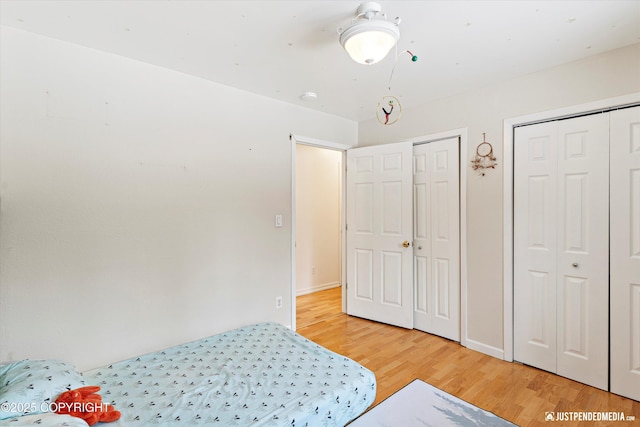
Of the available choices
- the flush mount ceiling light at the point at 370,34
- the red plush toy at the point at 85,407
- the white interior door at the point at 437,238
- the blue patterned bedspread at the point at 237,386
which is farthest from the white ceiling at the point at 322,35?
the blue patterned bedspread at the point at 237,386

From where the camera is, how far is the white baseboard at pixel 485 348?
268cm

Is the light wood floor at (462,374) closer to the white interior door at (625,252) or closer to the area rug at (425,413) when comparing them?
the area rug at (425,413)

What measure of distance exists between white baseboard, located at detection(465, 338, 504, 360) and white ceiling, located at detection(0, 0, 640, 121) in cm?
241

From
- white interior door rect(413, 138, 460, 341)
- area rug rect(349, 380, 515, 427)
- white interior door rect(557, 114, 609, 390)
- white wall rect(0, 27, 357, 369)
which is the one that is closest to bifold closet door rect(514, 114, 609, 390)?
white interior door rect(557, 114, 609, 390)

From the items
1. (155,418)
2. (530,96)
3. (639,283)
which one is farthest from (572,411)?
(155,418)

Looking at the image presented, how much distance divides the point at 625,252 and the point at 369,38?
2.30m

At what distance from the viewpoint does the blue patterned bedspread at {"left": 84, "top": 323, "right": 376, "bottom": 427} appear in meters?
1.53

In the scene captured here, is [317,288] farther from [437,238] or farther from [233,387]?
[233,387]

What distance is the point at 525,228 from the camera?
8.46 feet

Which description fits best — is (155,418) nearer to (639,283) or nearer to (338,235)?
(639,283)

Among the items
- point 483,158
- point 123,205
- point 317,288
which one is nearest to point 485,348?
point 483,158

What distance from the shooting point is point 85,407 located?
1.41 metres

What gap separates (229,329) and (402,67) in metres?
2.73

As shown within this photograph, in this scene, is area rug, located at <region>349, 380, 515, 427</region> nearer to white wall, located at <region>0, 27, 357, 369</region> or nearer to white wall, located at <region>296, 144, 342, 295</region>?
white wall, located at <region>0, 27, 357, 369</region>
